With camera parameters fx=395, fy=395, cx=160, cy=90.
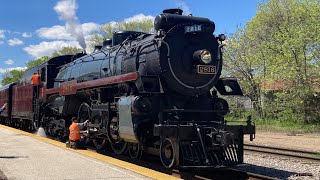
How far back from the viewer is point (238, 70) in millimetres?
33594

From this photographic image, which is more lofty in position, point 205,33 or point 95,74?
point 205,33

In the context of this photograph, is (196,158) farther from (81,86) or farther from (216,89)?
(81,86)

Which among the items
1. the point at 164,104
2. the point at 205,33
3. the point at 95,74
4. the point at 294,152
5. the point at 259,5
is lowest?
the point at 294,152

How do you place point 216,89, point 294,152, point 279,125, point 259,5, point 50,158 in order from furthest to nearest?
point 259,5
point 279,125
point 294,152
point 216,89
point 50,158

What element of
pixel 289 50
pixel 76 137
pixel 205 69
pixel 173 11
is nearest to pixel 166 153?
pixel 205 69

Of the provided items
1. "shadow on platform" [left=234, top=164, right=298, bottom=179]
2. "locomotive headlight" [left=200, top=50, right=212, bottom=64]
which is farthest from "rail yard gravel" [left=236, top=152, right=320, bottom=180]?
"locomotive headlight" [left=200, top=50, right=212, bottom=64]

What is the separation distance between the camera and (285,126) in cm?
2627

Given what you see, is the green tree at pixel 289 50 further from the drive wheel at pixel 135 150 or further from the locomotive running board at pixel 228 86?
the drive wheel at pixel 135 150

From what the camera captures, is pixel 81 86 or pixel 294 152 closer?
pixel 81 86

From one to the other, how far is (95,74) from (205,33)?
4.37 meters

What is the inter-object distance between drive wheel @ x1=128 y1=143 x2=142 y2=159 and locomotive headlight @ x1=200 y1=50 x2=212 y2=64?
8.97 feet

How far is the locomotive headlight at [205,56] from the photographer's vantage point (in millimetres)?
9586

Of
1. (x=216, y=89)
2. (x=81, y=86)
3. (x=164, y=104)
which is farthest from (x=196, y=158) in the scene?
(x=81, y=86)

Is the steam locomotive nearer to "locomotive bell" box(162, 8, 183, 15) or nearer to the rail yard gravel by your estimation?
"locomotive bell" box(162, 8, 183, 15)
